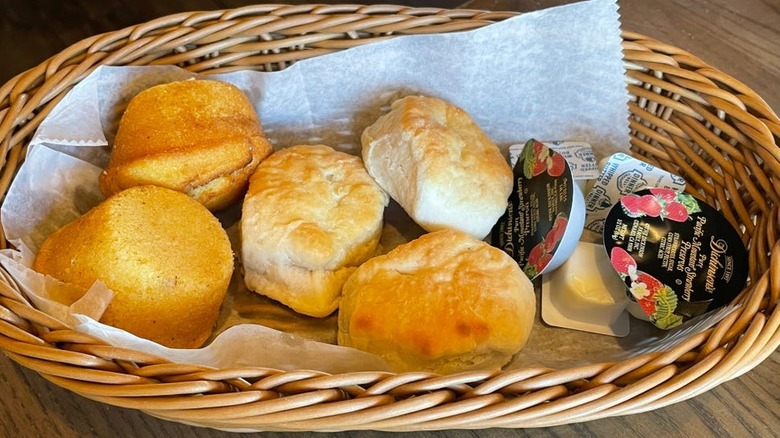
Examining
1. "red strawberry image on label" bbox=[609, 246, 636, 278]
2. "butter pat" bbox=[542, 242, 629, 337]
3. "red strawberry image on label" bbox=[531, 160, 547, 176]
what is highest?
"red strawberry image on label" bbox=[531, 160, 547, 176]

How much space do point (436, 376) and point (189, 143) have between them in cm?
56

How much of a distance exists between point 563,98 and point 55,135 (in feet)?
2.79

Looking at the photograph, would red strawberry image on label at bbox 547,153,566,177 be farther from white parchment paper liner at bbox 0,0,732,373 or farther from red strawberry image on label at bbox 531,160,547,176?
white parchment paper liner at bbox 0,0,732,373

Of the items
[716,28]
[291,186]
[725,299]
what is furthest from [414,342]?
[716,28]

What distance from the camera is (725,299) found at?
0.92 m

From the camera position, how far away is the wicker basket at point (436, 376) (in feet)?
2.27

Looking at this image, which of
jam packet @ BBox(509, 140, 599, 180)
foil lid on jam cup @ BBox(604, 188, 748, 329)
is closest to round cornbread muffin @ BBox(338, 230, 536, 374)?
foil lid on jam cup @ BBox(604, 188, 748, 329)

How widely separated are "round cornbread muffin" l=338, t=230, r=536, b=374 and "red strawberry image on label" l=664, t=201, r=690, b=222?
0.25 metres

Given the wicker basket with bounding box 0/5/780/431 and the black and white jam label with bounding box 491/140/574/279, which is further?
the black and white jam label with bounding box 491/140/574/279

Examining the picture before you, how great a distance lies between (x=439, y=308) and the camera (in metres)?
0.89

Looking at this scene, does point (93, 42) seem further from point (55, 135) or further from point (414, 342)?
point (414, 342)

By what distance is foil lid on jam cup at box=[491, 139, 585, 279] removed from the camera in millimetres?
998

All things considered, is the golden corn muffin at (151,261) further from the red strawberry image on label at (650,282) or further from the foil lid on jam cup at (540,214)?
the red strawberry image on label at (650,282)

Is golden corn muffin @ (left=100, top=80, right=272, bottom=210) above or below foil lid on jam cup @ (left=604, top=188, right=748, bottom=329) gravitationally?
above
